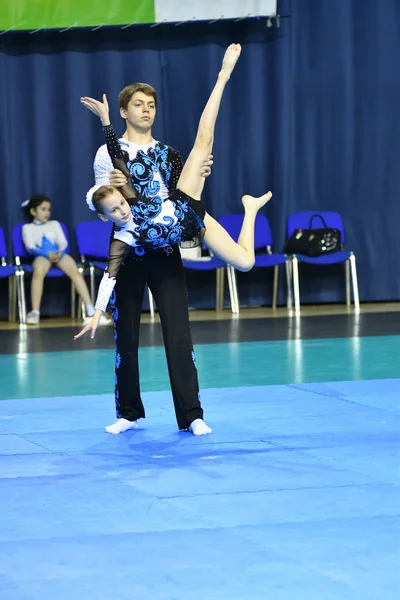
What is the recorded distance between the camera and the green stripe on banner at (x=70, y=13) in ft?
34.6

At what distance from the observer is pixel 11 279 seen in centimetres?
1092

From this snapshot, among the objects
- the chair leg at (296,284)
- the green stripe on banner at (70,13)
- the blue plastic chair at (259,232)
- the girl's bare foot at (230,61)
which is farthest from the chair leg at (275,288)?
the girl's bare foot at (230,61)

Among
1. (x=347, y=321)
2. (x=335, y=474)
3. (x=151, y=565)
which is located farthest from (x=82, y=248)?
(x=151, y=565)

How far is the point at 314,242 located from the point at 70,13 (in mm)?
3348

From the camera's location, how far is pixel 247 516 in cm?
350

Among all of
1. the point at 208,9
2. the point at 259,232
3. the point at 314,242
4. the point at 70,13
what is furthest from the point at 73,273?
the point at 208,9

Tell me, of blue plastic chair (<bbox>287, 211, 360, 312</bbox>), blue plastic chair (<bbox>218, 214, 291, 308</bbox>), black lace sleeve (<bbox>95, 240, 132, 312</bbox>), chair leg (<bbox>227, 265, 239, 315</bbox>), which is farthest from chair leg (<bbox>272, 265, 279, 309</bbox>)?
black lace sleeve (<bbox>95, 240, 132, 312</bbox>)

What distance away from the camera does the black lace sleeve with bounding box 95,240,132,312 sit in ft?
15.2

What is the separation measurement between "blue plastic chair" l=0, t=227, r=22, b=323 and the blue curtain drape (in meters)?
0.47

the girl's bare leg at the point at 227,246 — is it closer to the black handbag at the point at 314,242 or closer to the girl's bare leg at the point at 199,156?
the girl's bare leg at the point at 199,156

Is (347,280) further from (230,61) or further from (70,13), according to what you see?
(230,61)

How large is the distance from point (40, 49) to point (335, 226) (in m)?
3.59

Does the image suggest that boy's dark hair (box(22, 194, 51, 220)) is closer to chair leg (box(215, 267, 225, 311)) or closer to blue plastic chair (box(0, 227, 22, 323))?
blue plastic chair (box(0, 227, 22, 323))

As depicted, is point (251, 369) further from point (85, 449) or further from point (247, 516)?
point (247, 516)
